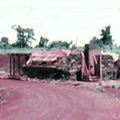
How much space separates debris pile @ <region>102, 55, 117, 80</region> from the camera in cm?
1858

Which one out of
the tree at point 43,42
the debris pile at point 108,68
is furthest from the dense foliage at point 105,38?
the debris pile at point 108,68

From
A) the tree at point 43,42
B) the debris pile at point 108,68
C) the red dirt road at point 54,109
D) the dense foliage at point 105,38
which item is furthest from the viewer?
the tree at point 43,42

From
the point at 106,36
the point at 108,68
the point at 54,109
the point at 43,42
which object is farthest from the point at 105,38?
the point at 54,109

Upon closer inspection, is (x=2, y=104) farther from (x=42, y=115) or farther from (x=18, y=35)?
(x=18, y=35)

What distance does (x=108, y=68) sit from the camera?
18828mm

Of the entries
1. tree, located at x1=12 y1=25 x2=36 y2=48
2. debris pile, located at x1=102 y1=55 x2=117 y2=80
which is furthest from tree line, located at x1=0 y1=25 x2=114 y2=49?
debris pile, located at x1=102 y1=55 x2=117 y2=80

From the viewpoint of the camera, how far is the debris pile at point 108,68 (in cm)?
1858

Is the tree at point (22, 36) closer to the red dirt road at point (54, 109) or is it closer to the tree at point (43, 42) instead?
the tree at point (43, 42)

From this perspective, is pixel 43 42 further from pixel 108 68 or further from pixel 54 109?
pixel 54 109

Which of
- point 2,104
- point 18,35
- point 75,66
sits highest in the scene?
point 18,35

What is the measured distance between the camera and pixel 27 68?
65.2ft

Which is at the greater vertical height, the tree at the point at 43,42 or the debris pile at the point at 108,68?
the tree at the point at 43,42

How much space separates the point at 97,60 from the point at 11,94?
1055cm

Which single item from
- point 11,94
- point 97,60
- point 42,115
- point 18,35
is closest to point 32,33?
point 18,35
